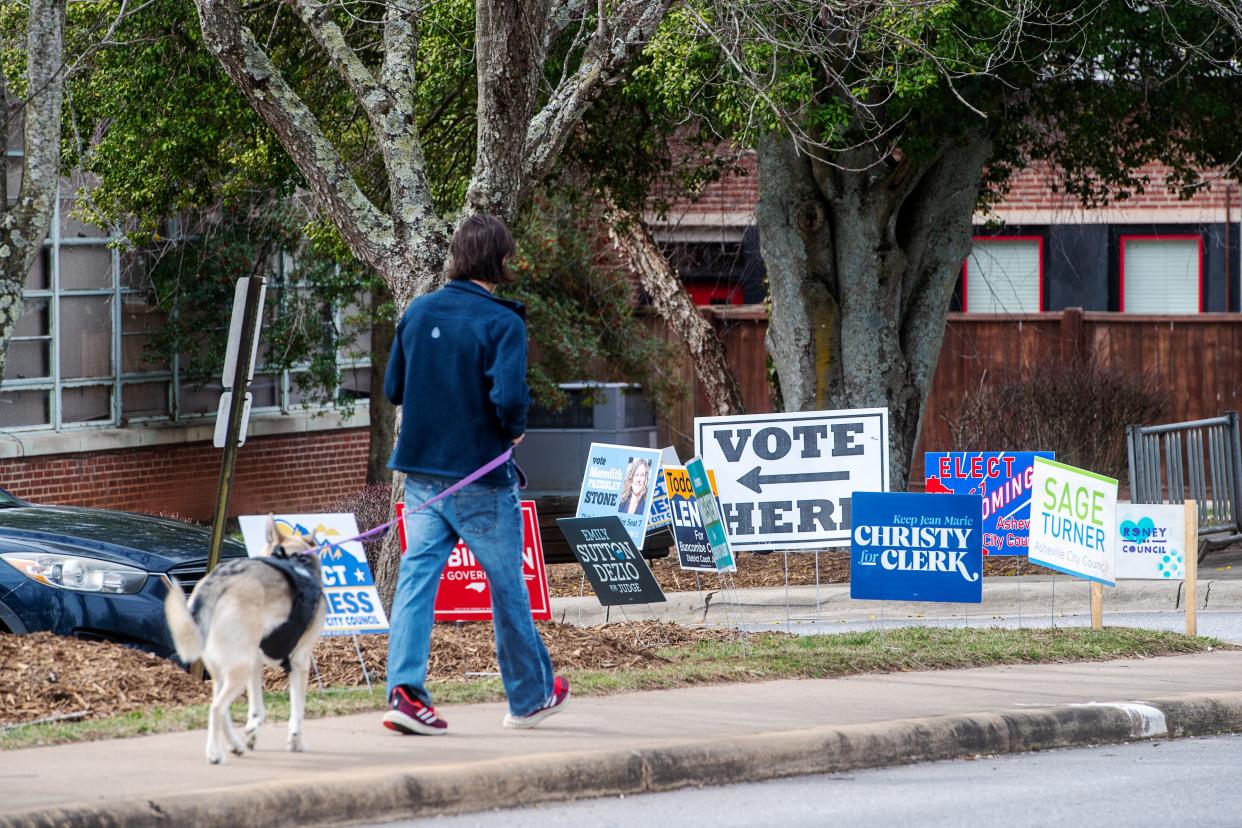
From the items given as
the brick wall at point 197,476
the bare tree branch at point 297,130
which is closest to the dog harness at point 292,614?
the bare tree branch at point 297,130

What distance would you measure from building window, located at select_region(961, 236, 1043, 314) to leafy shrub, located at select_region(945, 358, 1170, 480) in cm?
939

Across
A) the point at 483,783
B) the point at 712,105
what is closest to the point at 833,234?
the point at 712,105

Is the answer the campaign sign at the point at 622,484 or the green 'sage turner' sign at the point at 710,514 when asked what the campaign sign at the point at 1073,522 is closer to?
the green 'sage turner' sign at the point at 710,514

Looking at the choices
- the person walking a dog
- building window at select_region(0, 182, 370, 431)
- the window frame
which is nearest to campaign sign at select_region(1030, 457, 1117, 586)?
the person walking a dog

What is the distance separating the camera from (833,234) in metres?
15.0

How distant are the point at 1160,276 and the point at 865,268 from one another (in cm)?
1353

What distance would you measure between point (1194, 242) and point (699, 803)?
22.4 meters

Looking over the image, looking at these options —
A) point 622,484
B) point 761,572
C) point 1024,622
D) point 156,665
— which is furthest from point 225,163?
point 1024,622

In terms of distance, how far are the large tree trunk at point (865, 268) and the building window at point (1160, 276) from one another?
1252 centimetres

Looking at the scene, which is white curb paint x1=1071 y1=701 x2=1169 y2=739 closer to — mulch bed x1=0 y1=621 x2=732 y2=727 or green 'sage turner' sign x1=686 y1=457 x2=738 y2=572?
mulch bed x1=0 y1=621 x2=732 y2=727

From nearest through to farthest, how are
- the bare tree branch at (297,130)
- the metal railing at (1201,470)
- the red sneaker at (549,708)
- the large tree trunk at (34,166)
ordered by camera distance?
the red sneaker at (549,708) < the bare tree branch at (297,130) < the large tree trunk at (34,166) < the metal railing at (1201,470)

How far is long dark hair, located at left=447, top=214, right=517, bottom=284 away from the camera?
639 cm

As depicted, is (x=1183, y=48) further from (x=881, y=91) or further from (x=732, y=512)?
(x=732, y=512)

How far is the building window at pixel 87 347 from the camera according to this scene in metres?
18.6
